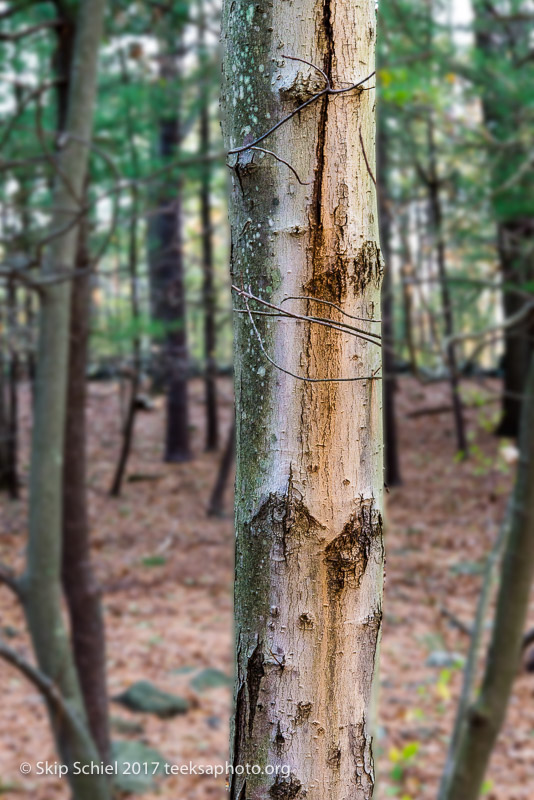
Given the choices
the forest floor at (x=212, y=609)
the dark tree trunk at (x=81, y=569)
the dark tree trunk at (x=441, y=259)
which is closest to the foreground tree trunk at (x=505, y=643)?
the forest floor at (x=212, y=609)

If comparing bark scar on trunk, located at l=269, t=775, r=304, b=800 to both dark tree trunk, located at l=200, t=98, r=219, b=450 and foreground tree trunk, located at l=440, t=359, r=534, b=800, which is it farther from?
dark tree trunk, located at l=200, t=98, r=219, b=450

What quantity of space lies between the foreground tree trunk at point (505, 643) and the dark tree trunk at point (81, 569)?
9.27 feet

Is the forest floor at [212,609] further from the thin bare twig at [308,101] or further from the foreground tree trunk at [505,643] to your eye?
the thin bare twig at [308,101]

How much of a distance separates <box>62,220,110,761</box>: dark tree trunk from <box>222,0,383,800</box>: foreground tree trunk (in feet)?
14.3

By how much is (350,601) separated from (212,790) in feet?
17.8

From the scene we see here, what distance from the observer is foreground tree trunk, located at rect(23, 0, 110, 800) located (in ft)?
13.1

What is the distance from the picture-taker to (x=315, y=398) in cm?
89

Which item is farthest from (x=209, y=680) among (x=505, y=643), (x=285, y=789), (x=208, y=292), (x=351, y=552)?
(x=208, y=292)

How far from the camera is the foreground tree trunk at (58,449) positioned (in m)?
4.00

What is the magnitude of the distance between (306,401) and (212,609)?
326 inches

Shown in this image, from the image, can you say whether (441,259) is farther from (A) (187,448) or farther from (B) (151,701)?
(B) (151,701)

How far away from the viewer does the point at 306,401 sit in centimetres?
89

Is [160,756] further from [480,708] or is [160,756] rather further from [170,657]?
[480,708]

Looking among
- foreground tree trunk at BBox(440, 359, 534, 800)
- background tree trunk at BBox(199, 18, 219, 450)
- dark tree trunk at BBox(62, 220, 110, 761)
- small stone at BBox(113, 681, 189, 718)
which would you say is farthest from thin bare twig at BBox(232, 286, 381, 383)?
background tree trunk at BBox(199, 18, 219, 450)
